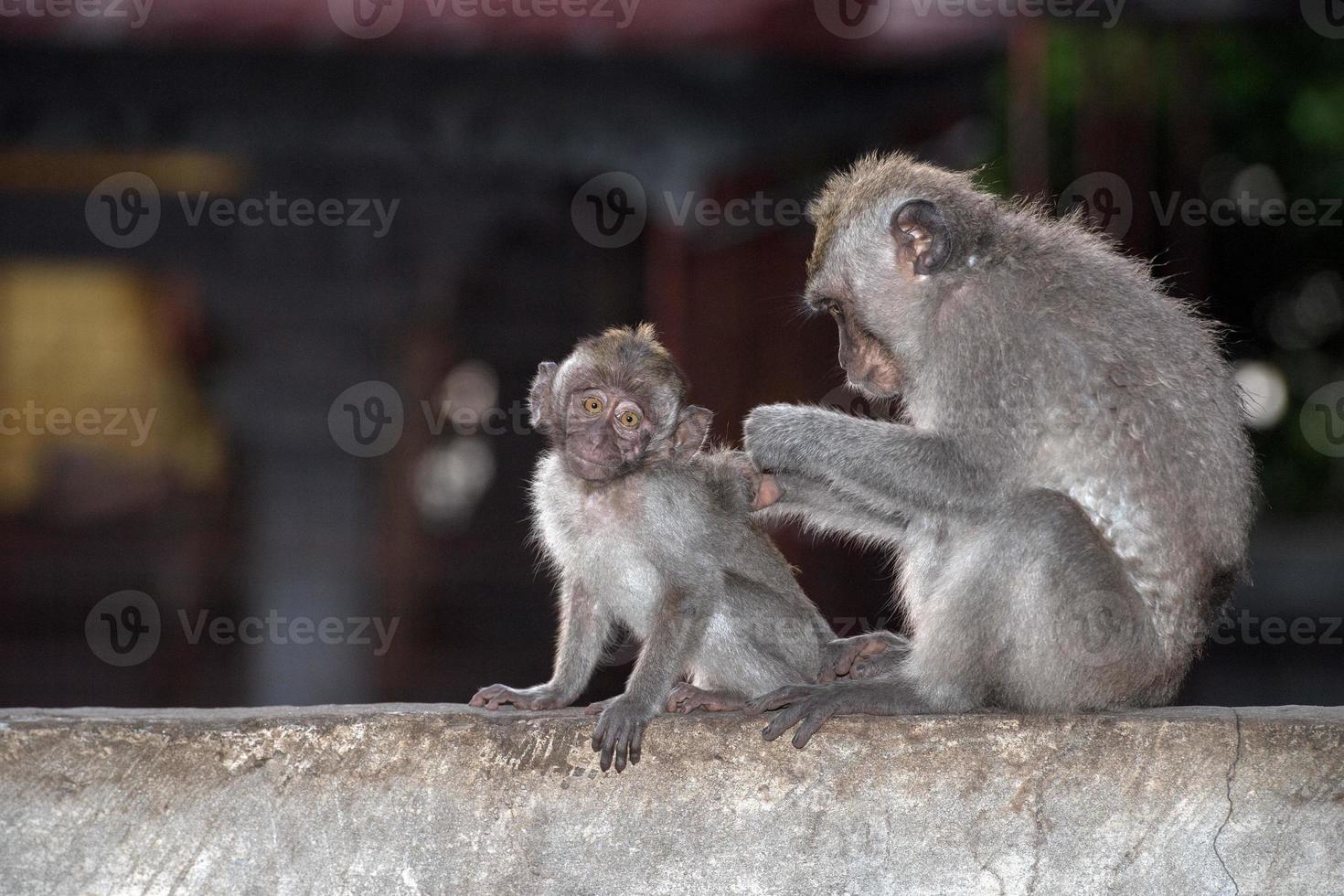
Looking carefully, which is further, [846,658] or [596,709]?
[846,658]

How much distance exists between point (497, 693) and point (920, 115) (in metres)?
5.20

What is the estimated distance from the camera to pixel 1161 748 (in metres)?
4.17

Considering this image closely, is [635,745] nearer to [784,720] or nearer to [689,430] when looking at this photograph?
[784,720]

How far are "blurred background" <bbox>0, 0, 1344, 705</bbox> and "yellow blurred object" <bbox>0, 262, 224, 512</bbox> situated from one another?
0.27ft

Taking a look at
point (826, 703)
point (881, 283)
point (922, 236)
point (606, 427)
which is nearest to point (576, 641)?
point (606, 427)

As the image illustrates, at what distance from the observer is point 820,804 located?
4.17 metres

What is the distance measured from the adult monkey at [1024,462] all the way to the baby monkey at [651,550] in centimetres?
23

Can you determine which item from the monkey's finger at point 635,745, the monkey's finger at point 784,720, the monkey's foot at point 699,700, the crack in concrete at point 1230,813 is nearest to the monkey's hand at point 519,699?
the monkey's foot at point 699,700

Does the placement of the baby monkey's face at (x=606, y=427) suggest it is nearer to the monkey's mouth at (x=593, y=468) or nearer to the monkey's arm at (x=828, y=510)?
the monkey's mouth at (x=593, y=468)

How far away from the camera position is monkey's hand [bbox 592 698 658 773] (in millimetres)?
4062

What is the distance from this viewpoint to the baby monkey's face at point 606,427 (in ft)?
14.2

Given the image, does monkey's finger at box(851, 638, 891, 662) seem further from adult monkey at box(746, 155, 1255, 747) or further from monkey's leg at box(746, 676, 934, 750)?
monkey's leg at box(746, 676, 934, 750)

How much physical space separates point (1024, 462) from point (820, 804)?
3.69 feet

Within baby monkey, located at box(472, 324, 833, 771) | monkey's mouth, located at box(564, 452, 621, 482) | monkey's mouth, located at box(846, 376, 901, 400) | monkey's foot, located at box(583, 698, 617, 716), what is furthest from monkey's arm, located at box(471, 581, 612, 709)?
monkey's mouth, located at box(846, 376, 901, 400)
